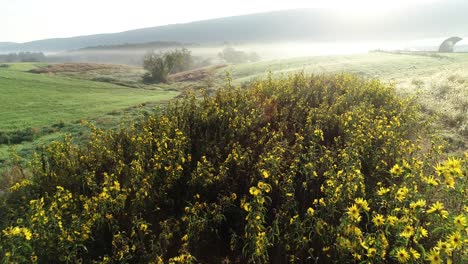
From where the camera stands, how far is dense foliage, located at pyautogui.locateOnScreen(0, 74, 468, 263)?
3793mm

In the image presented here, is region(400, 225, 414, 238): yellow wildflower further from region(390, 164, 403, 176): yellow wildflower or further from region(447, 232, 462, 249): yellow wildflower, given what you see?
region(390, 164, 403, 176): yellow wildflower

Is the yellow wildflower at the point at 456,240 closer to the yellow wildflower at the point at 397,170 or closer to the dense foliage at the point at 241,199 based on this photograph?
the dense foliage at the point at 241,199

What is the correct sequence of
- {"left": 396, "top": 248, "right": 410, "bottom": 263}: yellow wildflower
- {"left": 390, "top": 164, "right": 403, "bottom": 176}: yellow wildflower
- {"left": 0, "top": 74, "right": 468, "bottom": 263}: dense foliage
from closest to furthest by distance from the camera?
{"left": 396, "top": 248, "right": 410, "bottom": 263}: yellow wildflower
{"left": 0, "top": 74, "right": 468, "bottom": 263}: dense foliage
{"left": 390, "top": 164, "right": 403, "bottom": 176}: yellow wildflower

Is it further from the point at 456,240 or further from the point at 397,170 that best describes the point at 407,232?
the point at 397,170

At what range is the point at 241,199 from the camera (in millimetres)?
4863

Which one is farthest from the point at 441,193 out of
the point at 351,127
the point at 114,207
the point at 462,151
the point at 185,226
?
the point at 114,207

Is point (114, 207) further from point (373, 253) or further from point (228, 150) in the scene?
point (373, 253)

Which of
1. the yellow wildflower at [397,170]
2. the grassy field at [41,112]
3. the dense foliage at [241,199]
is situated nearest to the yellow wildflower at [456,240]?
the dense foliage at [241,199]

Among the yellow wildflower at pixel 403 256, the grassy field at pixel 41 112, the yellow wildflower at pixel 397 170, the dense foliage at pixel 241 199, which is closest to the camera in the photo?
the yellow wildflower at pixel 403 256

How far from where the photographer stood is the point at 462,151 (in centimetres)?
714

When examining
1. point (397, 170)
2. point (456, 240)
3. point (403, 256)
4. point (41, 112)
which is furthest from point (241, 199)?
point (41, 112)

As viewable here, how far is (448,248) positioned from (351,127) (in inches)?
154

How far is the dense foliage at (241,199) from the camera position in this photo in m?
3.79

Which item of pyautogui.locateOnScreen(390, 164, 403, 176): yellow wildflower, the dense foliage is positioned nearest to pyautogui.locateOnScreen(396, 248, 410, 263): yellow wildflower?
the dense foliage
